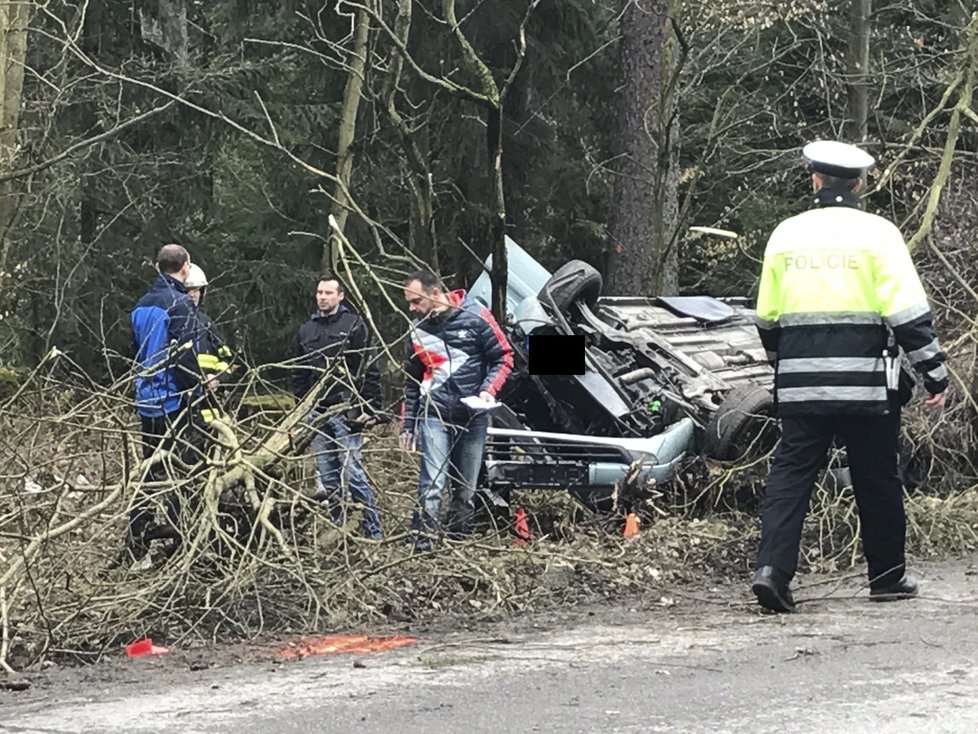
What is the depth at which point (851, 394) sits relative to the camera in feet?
24.0

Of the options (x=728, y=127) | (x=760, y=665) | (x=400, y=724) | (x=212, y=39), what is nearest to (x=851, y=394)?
(x=760, y=665)

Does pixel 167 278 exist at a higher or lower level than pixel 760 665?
higher

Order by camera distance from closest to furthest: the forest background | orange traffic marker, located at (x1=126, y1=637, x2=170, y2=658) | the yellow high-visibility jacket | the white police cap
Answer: orange traffic marker, located at (x1=126, y1=637, x2=170, y2=658) → the yellow high-visibility jacket → the white police cap → the forest background

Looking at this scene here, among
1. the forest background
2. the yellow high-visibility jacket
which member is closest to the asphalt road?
the forest background

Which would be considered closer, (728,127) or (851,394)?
(851,394)

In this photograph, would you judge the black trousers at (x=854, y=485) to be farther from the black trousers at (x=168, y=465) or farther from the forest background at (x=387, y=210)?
the black trousers at (x=168, y=465)

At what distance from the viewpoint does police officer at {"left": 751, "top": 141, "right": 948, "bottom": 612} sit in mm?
7285

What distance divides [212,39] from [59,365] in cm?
1504

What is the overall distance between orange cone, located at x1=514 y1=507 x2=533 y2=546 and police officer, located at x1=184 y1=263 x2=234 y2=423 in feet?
6.21

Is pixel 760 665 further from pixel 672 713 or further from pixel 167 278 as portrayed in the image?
pixel 167 278

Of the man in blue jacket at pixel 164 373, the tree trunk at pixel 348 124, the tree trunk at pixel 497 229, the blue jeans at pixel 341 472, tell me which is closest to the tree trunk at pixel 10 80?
the tree trunk at pixel 348 124

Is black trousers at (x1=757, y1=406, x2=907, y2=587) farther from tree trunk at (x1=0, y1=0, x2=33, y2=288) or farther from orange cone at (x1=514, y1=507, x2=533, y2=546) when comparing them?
tree trunk at (x1=0, y1=0, x2=33, y2=288)

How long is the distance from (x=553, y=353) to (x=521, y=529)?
1.32 m

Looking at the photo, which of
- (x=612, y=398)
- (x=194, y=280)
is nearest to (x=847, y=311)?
(x=612, y=398)
